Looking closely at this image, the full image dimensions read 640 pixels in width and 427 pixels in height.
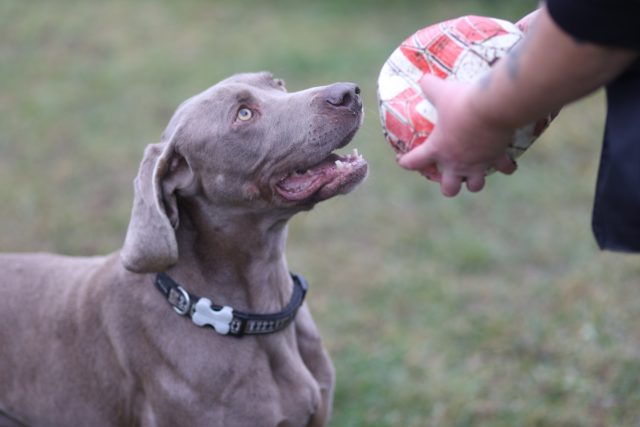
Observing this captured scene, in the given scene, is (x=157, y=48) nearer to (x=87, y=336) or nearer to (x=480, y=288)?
(x=480, y=288)

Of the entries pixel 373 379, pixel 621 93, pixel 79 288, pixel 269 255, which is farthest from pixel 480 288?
pixel 621 93

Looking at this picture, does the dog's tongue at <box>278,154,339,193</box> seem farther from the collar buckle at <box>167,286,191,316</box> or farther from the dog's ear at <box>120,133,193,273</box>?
the collar buckle at <box>167,286,191,316</box>

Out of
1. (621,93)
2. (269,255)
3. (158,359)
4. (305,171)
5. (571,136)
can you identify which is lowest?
(571,136)

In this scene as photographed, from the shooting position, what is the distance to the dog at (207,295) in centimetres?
313

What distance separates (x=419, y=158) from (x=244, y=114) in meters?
1.03

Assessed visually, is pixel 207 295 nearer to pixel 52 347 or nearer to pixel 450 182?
pixel 52 347

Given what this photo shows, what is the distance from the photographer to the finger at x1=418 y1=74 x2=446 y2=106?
240 cm

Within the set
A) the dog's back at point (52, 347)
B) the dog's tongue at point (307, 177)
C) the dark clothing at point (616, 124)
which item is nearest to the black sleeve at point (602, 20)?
the dark clothing at point (616, 124)

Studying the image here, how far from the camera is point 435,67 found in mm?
2631

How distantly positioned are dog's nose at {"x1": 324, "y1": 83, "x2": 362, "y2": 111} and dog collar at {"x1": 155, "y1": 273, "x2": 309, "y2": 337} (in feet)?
2.73

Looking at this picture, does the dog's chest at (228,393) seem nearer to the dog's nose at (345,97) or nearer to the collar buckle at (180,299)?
the collar buckle at (180,299)

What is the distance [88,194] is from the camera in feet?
22.1

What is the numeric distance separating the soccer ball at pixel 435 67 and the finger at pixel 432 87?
0.08 meters

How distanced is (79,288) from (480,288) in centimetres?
260
